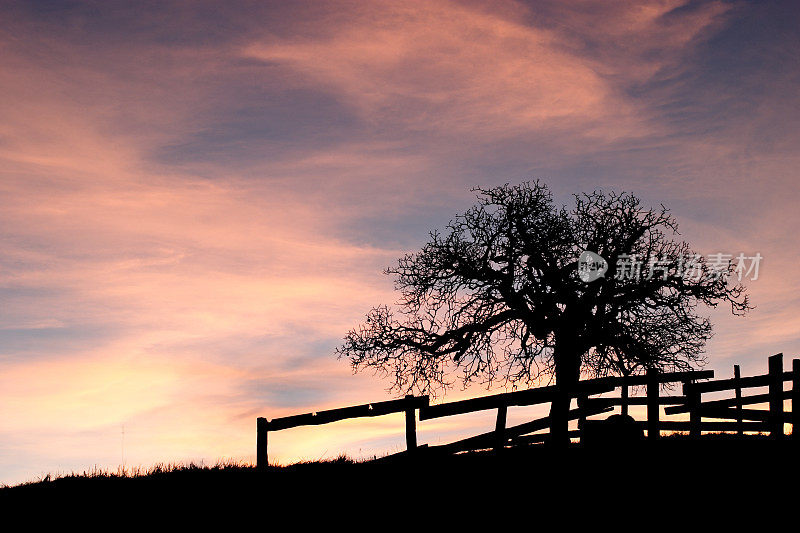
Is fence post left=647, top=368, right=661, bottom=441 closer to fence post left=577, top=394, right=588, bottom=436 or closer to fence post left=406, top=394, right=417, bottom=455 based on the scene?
fence post left=577, top=394, right=588, bottom=436

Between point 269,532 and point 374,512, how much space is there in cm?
168

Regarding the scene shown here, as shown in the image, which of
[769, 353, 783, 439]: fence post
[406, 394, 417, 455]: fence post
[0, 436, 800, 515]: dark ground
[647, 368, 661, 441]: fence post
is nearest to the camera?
[0, 436, 800, 515]: dark ground

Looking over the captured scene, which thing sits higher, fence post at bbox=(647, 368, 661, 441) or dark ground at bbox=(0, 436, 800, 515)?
fence post at bbox=(647, 368, 661, 441)

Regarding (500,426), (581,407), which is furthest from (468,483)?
(581,407)

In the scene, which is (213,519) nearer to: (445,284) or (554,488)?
(554,488)

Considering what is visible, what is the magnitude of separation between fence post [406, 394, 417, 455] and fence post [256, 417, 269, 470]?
3.42 meters

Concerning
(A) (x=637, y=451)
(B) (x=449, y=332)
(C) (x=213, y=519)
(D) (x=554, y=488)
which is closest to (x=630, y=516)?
(D) (x=554, y=488)

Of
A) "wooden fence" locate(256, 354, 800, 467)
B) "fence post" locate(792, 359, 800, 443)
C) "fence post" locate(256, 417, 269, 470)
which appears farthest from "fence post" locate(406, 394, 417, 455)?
"fence post" locate(792, 359, 800, 443)

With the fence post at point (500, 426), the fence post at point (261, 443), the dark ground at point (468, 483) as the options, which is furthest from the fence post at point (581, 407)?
the fence post at point (261, 443)

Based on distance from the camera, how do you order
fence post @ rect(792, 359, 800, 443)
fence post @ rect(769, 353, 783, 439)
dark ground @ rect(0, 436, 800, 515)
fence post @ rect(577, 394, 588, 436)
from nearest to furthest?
dark ground @ rect(0, 436, 800, 515) < fence post @ rect(792, 359, 800, 443) < fence post @ rect(577, 394, 588, 436) < fence post @ rect(769, 353, 783, 439)

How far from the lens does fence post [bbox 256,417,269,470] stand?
1855 centimetres

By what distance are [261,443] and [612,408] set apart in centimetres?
1109

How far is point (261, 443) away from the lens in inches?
733

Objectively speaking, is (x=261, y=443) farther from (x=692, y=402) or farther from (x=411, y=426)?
(x=692, y=402)
